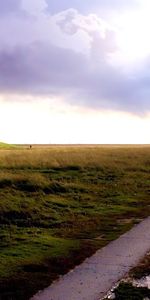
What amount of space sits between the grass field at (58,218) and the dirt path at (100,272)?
0.32 metres

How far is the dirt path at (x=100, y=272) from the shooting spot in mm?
9781

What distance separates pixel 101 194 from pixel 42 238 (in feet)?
32.7

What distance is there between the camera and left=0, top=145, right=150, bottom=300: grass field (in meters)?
11.5

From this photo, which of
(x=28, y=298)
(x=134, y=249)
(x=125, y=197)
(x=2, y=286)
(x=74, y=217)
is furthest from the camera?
(x=125, y=197)

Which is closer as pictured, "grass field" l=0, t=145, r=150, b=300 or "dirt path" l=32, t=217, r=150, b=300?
"dirt path" l=32, t=217, r=150, b=300

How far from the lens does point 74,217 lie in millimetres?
18453

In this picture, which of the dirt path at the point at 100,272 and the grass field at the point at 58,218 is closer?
the dirt path at the point at 100,272

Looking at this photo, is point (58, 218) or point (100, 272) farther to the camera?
point (58, 218)

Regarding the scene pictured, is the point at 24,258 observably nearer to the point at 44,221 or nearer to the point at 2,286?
the point at 2,286

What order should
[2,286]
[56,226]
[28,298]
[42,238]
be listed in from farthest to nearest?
1. [56,226]
2. [42,238]
3. [2,286]
4. [28,298]

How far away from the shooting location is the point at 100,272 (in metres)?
11.2

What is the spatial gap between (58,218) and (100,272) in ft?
23.9

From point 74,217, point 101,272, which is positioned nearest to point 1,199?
point 74,217

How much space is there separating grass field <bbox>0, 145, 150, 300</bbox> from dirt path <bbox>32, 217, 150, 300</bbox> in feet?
1.05
